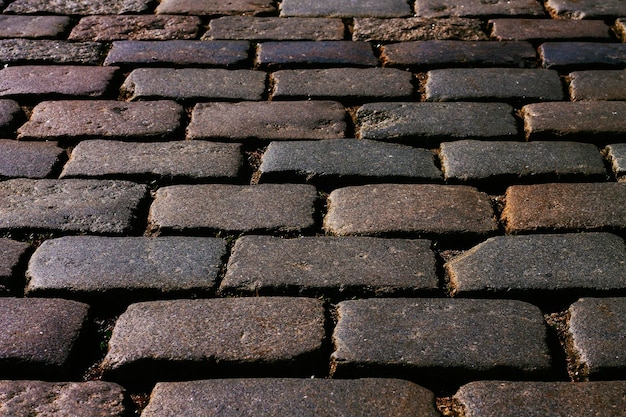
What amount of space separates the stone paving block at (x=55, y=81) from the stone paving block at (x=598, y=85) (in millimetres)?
1771

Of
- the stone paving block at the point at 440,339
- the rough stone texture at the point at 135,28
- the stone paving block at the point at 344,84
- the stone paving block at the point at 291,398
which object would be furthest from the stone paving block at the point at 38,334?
the rough stone texture at the point at 135,28

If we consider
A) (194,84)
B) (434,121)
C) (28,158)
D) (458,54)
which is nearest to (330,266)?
(434,121)

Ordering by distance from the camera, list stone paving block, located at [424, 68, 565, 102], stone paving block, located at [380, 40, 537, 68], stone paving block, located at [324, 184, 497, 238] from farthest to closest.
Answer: stone paving block, located at [380, 40, 537, 68] → stone paving block, located at [424, 68, 565, 102] → stone paving block, located at [324, 184, 497, 238]

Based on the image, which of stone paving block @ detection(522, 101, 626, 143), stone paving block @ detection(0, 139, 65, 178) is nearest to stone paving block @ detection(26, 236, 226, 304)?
stone paving block @ detection(0, 139, 65, 178)

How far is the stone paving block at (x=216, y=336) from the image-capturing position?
2176 millimetres

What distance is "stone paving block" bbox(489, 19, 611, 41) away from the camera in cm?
393

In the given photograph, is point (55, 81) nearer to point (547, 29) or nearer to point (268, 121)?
point (268, 121)

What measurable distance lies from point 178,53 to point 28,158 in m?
0.95

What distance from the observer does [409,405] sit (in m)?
2.05

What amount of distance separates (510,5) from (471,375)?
8.48ft

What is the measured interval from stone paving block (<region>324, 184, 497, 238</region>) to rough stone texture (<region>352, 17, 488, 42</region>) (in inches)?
48.7

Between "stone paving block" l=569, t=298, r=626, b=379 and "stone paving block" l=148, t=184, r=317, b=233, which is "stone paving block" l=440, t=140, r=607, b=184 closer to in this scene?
"stone paving block" l=148, t=184, r=317, b=233

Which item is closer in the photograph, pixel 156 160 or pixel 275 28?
pixel 156 160

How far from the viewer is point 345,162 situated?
9.89 ft
